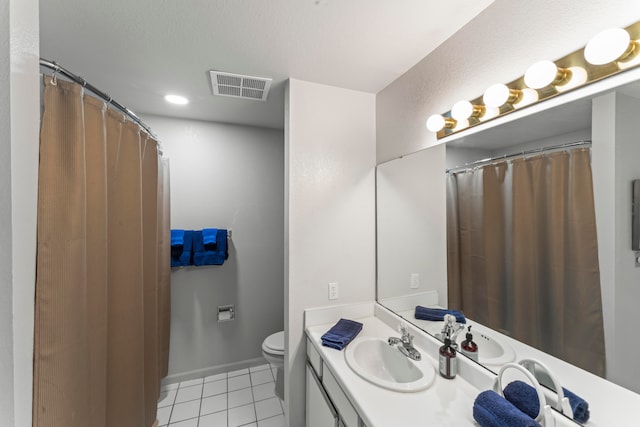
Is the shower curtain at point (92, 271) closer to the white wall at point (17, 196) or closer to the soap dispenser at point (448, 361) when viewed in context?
the white wall at point (17, 196)

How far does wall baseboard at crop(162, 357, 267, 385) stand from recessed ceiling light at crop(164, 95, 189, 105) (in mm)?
2303

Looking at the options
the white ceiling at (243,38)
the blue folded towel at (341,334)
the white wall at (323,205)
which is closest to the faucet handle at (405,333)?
the blue folded towel at (341,334)

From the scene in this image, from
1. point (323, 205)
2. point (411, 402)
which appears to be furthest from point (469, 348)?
point (323, 205)

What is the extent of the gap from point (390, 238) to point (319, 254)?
0.49 m

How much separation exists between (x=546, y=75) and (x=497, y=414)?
1.10 metres

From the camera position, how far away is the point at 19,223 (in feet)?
2.18

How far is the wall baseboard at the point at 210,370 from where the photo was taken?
2.18 meters

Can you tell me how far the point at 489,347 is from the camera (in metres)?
1.07

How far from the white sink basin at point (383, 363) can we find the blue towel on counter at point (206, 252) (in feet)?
4.50

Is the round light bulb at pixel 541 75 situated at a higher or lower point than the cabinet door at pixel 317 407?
higher

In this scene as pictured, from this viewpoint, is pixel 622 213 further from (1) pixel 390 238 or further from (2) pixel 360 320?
(2) pixel 360 320

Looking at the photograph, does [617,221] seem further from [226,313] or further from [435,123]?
[226,313]

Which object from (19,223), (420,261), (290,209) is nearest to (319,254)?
(290,209)

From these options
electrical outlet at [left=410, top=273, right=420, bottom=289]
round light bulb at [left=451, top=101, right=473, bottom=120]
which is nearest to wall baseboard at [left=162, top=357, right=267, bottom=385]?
electrical outlet at [left=410, top=273, right=420, bottom=289]
